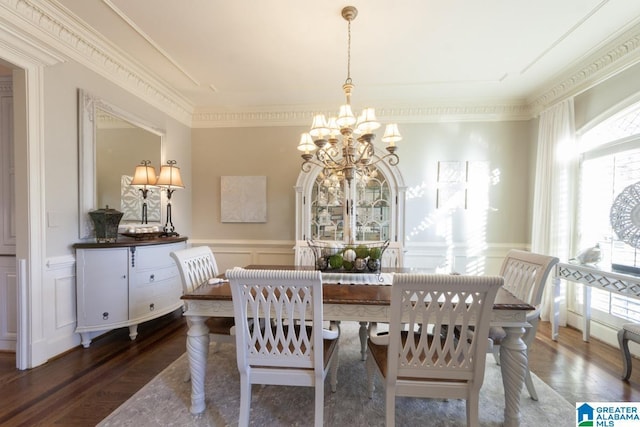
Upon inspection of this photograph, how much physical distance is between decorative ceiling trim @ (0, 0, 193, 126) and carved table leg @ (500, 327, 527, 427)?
3.81 meters

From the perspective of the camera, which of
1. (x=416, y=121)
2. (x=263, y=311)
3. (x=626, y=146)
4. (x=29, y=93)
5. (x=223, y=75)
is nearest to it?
(x=263, y=311)

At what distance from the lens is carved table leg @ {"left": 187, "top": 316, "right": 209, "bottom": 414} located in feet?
5.41

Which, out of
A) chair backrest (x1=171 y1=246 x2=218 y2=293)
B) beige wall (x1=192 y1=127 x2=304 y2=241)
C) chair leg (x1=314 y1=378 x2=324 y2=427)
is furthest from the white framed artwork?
chair leg (x1=314 y1=378 x2=324 y2=427)

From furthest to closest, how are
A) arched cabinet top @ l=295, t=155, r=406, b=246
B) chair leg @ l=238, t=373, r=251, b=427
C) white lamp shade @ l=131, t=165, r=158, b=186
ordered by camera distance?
arched cabinet top @ l=295, t=155, r=406, b=246
white lamp shade @ l=131, t=165, r=158, b=186
chair leg @ l=238, t=373, r=251, b=427

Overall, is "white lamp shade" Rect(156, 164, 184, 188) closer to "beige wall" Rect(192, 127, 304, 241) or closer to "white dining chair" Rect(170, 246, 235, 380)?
"beige wall" Rect(192, 127, 304, 241)

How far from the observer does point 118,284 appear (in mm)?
2438

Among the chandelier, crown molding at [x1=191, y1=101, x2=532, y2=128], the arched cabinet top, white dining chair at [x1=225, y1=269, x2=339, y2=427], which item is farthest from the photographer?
crown molding at [x1=191, y1=101, x2=532, y2=128]

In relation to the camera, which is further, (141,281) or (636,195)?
(141,281)

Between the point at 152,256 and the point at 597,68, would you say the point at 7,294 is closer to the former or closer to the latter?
the point at 152,256

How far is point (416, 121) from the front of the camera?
3689 millimetres

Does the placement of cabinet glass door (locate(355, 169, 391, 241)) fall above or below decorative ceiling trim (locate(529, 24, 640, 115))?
below

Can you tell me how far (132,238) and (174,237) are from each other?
1.28 feet

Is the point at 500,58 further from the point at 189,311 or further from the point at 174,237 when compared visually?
the point at 174,237

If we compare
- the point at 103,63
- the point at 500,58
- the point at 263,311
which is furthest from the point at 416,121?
the point at 103,63
